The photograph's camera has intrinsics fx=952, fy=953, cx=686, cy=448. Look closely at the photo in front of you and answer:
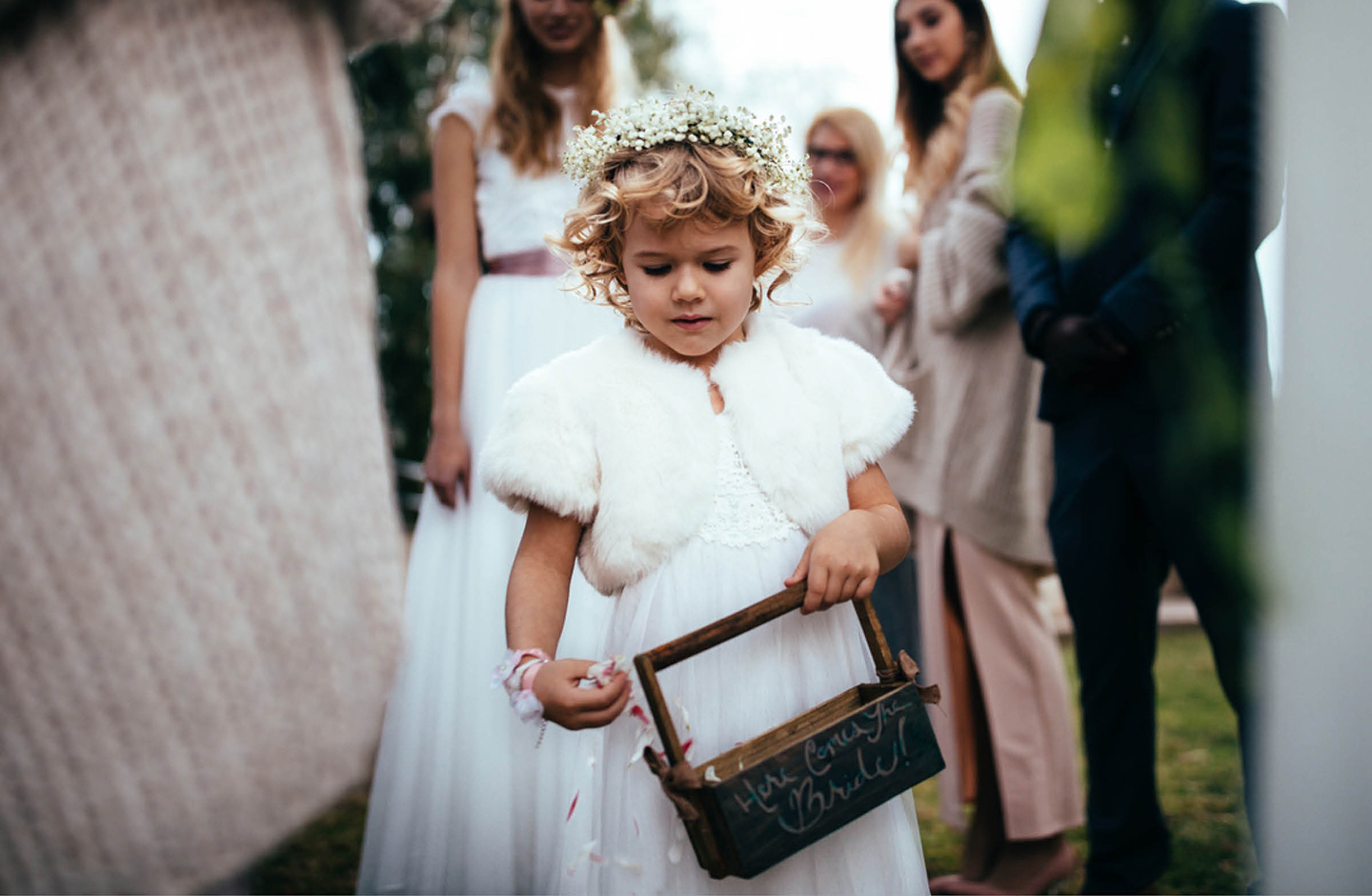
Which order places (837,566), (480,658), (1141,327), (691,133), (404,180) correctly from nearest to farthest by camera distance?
(837,566), (691,133), (1141,327), (480,658), (404,180)

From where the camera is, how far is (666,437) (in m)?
1.50

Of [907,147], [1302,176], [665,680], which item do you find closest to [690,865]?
[665,680]

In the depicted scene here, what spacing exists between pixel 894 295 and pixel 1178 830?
1888 millimetres

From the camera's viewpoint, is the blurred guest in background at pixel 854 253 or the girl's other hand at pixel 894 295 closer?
the girl's other hand at pixel 894 295

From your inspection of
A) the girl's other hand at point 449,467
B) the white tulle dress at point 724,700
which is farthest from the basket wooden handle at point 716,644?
the girl's other hand at point 449,467

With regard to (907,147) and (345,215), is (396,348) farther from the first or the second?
(345,215)

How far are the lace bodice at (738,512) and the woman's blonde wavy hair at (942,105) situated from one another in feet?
5.74

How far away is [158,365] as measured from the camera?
1.85 ft

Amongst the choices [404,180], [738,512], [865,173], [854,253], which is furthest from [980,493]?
[404,180]

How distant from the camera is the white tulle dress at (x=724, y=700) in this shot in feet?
4.64

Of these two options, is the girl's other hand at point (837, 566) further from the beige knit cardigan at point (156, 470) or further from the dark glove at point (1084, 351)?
the dark glove at point (1084, 351)

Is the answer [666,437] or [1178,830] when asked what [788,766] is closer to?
[666,437]

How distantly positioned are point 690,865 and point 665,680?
0.27m

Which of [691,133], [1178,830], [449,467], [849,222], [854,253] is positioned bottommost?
[1178,830]
